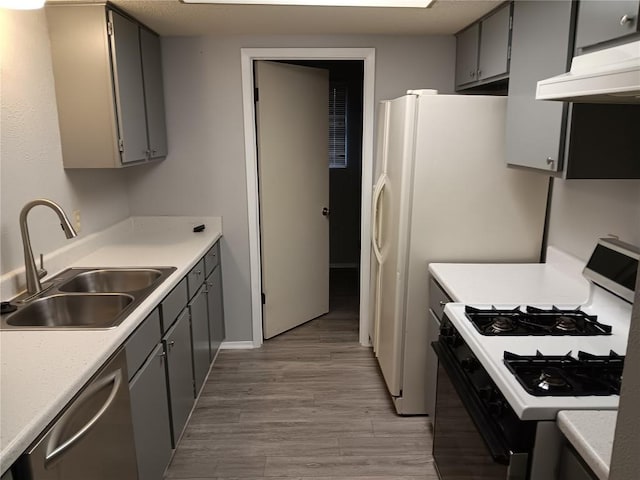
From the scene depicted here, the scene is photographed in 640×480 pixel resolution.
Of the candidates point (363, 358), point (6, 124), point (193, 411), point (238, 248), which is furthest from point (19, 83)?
point (363, 358)

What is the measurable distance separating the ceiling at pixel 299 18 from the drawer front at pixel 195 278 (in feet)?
4.49

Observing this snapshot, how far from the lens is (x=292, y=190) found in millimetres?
3717

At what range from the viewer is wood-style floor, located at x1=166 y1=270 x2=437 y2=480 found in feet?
7.75

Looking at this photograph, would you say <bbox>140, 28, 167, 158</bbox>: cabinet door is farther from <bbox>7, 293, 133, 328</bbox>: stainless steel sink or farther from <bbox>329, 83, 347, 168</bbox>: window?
<bbox>329, 83, 347, 168</bbox>: window

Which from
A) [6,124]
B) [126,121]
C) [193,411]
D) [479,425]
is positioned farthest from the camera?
[193,411]

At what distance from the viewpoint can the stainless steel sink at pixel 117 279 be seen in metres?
2.38

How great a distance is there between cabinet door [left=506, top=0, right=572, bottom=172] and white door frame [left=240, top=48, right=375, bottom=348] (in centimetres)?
120

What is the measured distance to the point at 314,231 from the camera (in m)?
3.98

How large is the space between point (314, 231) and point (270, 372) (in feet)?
4.02

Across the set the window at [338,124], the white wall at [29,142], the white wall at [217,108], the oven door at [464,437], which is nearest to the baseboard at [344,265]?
the window at [338,124]

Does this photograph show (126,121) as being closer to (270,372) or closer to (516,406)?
(270,372)

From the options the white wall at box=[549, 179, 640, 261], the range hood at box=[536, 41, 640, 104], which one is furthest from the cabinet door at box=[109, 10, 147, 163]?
the white wall at box=[549, 179, 640, 261]

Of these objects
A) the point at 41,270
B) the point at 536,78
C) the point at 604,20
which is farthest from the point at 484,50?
the point at 41,270

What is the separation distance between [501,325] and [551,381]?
39 centimetres
